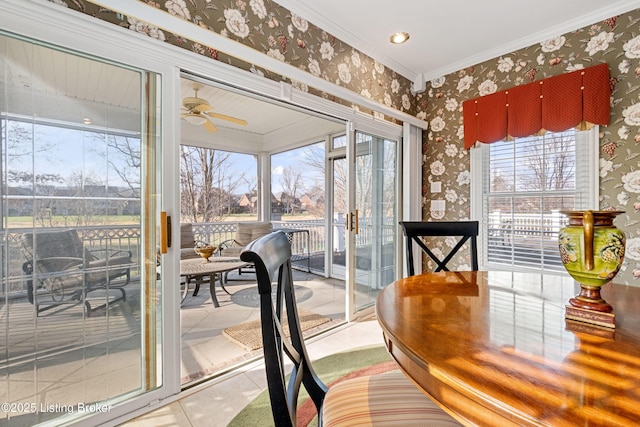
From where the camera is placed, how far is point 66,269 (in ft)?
4.97

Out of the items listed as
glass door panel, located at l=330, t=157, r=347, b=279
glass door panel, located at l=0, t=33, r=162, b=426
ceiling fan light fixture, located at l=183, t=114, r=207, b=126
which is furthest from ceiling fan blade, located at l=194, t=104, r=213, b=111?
glass door panel, located at l=330, t=157, r=347, b=279

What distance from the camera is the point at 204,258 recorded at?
375 cm

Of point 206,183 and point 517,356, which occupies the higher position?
point 206,183

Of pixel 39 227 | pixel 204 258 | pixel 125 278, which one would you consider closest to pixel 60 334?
pixel 125 278

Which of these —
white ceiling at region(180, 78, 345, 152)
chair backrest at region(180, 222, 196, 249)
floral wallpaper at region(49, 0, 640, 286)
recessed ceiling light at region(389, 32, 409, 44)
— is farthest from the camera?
chair backrest at region(180, 222, 196, 249)

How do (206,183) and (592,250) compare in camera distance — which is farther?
(206,183)

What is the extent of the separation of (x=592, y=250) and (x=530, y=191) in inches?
93.8

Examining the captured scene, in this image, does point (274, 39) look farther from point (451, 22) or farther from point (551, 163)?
point (551, 163)

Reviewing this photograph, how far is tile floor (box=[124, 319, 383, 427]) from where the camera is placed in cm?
159

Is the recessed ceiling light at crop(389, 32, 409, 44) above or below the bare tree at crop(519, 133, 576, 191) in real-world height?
above

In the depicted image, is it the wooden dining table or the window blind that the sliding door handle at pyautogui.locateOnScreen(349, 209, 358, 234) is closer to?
the window blind

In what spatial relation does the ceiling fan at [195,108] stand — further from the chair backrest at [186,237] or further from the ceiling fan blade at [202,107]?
the chair backrest at [186,237]

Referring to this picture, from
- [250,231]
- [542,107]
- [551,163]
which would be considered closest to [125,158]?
[542,107]

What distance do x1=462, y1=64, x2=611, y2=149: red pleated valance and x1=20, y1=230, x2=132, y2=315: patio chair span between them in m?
3.27
